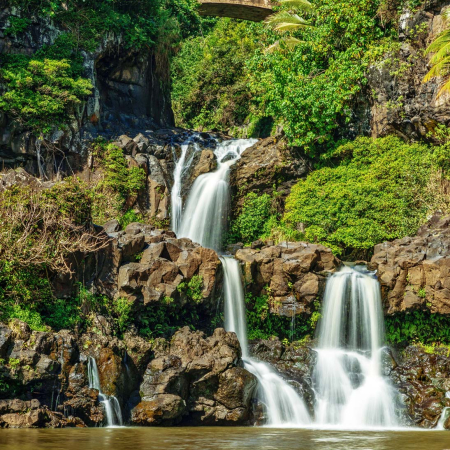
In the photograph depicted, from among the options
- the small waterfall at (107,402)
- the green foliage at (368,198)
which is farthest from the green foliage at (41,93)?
the small waterfall at (107,402)

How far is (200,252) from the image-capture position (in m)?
19.4

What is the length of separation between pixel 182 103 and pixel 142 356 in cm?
2538

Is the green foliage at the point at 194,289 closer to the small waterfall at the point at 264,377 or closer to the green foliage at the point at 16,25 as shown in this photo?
the small waterfall at the point at 264,377

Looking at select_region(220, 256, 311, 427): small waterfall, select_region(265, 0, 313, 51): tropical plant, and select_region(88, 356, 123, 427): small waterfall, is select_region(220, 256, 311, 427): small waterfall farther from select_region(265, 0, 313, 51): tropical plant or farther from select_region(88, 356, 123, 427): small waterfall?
select_region(265, 0, 313, 51): tropical plant

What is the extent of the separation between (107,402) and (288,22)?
19.7m

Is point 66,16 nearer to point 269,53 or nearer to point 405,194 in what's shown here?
point 269,53

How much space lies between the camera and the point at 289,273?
20234 millimetres

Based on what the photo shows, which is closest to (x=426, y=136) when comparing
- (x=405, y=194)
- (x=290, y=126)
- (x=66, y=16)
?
(x=405, y=194)

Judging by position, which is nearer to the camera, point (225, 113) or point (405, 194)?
point (405, 194)

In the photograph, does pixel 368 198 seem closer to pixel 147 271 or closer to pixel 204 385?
pixel 147 271

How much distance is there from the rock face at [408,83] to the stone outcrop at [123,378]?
12.6 meters

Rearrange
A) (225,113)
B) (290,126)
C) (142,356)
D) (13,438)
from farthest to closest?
(225,113) < (290,126) < (142,356) < (13,438)

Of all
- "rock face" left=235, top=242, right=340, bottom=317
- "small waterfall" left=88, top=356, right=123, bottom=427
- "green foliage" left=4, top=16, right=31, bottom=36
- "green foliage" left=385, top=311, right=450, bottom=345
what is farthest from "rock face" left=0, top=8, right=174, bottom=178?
"green foliage" left=385, top=311, right=450, bottom=345

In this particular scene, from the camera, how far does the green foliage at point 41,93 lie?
2541cm
